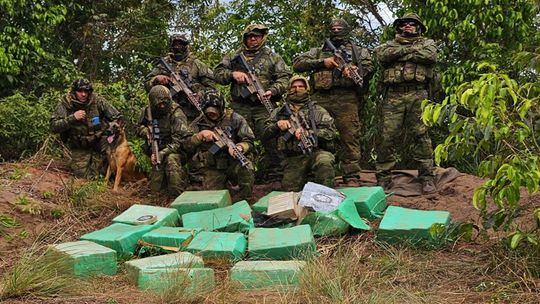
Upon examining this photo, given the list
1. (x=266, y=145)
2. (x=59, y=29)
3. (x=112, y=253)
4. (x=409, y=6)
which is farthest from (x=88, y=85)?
(x=59, y=29)

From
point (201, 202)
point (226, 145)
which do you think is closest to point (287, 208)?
point (201, 202)

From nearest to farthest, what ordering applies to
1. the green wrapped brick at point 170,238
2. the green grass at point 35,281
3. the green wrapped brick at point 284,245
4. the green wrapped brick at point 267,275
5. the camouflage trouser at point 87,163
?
the green grass at point 35,281 < the green wrapped brick at point 267,275 < the green wrapped brick at point 284,245 < the green wrapped brick at point 170,238 < the camouflage trouser at point 87,163

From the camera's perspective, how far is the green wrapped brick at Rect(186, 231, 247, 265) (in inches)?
228

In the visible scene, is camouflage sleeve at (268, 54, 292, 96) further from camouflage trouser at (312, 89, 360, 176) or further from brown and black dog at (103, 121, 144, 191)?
brown and black dog at (103, 121, 144, 191)

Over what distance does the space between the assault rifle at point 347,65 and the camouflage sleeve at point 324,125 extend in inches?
20.7

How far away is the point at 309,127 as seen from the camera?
7.81 meters

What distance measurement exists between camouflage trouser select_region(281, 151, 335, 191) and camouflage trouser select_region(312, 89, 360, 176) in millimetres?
658

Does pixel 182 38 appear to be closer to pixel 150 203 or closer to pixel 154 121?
pixel 154 121

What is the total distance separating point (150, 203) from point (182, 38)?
2.05 metres

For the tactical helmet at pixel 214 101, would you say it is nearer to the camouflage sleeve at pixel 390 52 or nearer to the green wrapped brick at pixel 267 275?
the camouflage sleeve at pixel 390 52

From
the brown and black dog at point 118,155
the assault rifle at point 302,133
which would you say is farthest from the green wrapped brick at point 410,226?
the brown and black dog at point 118,155

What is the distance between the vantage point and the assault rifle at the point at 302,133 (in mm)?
7676

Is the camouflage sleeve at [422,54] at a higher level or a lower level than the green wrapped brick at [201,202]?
higher

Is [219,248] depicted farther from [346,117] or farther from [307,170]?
[346,117]
